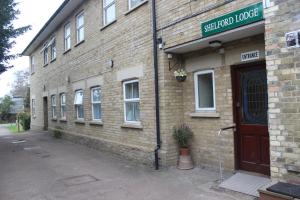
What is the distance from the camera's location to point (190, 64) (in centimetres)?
865

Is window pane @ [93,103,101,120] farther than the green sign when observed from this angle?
Yes

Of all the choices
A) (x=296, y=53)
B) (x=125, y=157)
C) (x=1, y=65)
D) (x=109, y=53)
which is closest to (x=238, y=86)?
(x=296, y=53)

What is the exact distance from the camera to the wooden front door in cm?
704

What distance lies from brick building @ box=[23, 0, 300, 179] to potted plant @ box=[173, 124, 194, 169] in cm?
17

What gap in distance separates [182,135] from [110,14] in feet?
18.3

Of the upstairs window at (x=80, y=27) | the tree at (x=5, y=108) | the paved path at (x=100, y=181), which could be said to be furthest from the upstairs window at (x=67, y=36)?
the tree at (x=5, y=108)

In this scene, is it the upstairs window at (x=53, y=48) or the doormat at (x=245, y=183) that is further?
the upstairs window at (x=53, y=48)

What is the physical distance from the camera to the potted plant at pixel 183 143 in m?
8.36

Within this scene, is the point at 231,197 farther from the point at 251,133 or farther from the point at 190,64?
the point at 190,64

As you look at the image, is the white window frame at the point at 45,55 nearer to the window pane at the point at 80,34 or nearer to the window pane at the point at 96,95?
the window pane at the point at 80,34

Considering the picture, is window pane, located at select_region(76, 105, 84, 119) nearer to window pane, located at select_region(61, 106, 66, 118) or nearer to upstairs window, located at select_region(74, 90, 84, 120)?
upstairs window, located at select_region(74, 90, 84, 120)

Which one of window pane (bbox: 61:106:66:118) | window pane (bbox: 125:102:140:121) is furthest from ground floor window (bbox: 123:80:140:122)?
window pane (bbox: 61:106:66:118)

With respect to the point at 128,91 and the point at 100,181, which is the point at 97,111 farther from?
the point at 100,181

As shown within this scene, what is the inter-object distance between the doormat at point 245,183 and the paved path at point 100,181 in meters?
0.17
